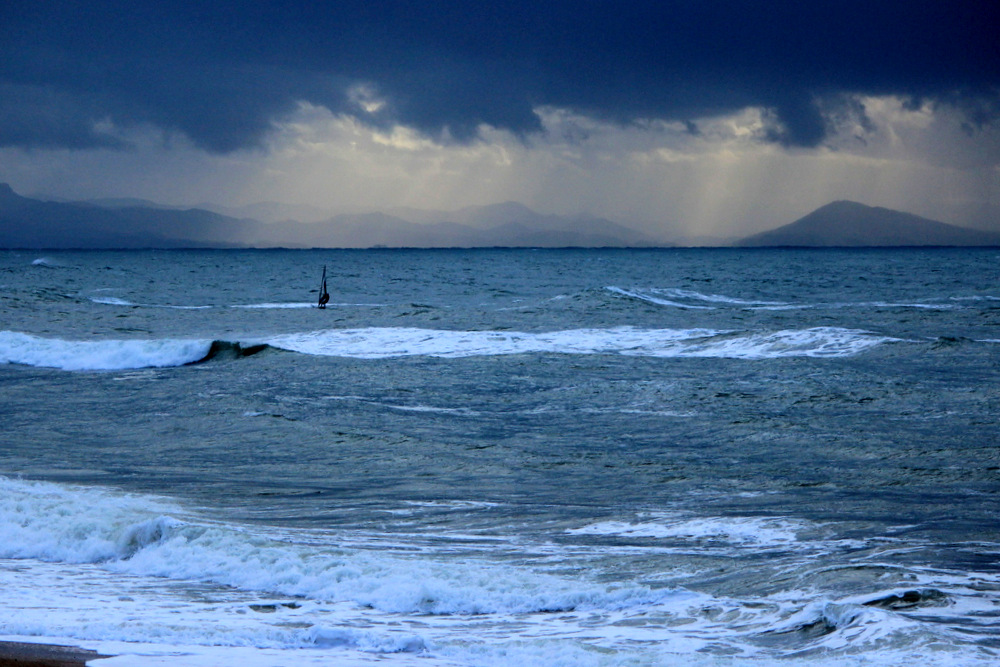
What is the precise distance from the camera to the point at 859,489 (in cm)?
875

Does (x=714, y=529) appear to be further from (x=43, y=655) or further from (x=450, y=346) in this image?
(x=450, y=346)

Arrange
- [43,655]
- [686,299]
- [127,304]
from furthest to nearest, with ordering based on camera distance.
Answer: [686,299]
[127,304]
[43,655]

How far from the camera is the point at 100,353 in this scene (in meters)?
20.6

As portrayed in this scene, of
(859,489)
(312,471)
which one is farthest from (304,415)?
(859,489)

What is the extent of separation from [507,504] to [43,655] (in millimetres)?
4475

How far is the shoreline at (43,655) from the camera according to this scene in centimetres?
455

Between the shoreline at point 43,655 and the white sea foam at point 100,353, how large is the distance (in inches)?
620

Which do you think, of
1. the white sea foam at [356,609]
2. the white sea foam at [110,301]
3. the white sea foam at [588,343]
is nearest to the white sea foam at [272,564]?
the white sea foam at [356,609]

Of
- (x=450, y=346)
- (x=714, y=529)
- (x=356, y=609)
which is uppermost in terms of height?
(x=450, y=346)

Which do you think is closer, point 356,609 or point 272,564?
point 356,609

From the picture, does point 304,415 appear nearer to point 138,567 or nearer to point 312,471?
point 312,471

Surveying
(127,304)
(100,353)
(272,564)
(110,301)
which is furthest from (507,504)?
(110,301)

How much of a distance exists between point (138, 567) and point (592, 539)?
11.5 ft

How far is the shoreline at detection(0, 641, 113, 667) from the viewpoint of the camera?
455cm
